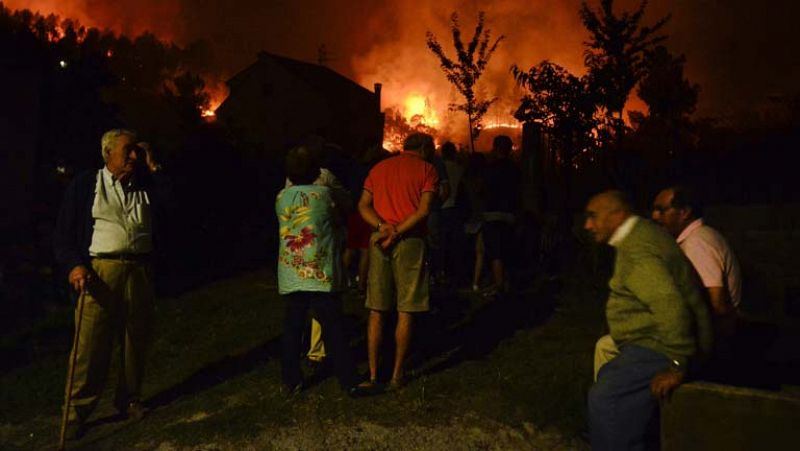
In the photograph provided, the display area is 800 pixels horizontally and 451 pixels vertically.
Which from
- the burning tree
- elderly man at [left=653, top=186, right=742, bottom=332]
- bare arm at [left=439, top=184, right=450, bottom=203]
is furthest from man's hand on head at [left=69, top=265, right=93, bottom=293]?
the burning tree

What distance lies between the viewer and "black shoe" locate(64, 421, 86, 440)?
18.2ft

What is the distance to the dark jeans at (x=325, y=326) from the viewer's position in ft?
18.8

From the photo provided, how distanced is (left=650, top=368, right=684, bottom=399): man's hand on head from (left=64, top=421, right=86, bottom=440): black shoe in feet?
13.2

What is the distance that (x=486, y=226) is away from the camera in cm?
939

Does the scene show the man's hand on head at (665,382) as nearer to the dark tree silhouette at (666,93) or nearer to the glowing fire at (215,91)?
the dark tree silhouette at (666,93)

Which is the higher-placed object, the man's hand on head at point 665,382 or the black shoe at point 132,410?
the man's hand on head at point 665,382

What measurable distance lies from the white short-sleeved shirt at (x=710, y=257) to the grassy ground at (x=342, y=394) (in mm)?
1485

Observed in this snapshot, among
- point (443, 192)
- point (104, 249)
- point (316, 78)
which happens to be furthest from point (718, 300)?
point (316, 78)

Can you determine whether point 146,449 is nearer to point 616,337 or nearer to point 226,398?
point 226,398

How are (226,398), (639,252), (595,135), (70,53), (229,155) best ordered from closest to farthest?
(639,252)
(226,398)
(595,135)
(229,155)
(70,53)

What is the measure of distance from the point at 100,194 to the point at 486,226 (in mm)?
5059

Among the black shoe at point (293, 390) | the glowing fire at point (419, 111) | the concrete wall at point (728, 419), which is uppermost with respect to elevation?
the glowing fire at point (419, 111)

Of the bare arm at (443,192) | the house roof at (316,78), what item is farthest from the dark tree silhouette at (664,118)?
the house roof at (316,78)

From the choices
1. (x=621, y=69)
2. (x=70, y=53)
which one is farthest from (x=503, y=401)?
(x=70, y=53)
